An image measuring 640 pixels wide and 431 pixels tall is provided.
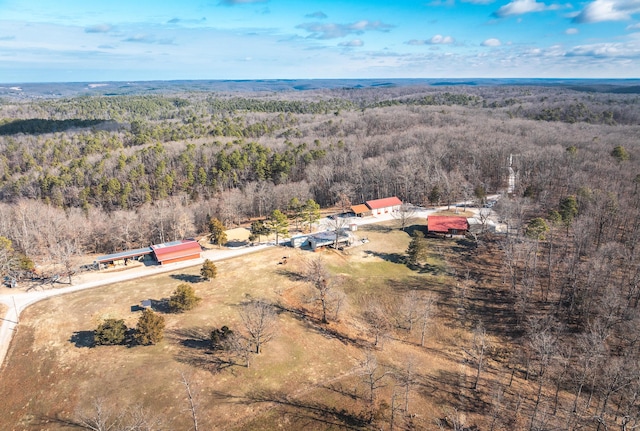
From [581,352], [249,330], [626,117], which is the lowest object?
[581,352]

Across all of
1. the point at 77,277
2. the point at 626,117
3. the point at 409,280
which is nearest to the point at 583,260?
the point at 409,280

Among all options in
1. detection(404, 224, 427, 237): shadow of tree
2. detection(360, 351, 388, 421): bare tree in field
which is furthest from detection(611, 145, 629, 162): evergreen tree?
detection(360, 351, 388, 421): bare tree in field

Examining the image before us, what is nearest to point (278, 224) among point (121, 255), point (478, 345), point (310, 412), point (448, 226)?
point (121, 255)

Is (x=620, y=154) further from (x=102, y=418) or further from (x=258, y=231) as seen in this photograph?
(x=102, y=418)

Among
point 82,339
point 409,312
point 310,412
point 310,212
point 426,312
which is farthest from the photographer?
point 310,212

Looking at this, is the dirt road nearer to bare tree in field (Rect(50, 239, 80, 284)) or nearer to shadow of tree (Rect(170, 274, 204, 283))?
bare tree in field (Rect(50, 239, 80, 284))

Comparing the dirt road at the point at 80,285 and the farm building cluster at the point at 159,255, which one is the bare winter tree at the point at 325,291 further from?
the farm building cluster at the point at 159,255

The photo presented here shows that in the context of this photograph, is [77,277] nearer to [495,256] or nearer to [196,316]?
[196,316]
